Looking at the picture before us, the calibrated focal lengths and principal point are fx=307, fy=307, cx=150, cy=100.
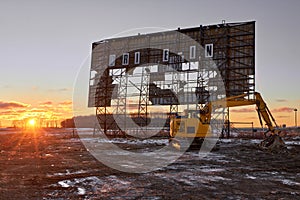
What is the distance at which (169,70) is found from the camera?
36719mm

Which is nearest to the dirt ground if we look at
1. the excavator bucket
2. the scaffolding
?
the excavator bucket

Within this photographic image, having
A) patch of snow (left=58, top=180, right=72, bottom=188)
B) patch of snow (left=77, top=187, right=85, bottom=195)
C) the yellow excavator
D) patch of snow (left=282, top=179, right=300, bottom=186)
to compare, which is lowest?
patch of snow (left=282, top=179, right=300, bottom=186)

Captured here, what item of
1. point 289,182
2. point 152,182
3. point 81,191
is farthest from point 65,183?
point 289,182

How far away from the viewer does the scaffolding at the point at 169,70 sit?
1320 inches

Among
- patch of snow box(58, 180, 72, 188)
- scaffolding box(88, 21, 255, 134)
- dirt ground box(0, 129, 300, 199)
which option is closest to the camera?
dirt ground box(0, 129, 300, 199)

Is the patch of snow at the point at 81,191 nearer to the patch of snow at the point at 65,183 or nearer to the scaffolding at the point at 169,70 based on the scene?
the patch of snow at the point at 65,183

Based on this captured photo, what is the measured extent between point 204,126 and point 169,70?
15991 millimetres

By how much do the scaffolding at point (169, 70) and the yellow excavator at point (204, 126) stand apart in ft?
37.3

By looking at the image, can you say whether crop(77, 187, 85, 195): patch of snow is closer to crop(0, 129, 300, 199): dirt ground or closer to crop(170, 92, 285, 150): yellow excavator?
crop(0, 129, 300, 199): dirt ground

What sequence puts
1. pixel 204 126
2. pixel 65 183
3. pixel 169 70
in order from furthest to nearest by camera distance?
pixel 169 70 < pixel 204 126 < pixel 65 183

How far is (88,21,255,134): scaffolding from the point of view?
33.5m

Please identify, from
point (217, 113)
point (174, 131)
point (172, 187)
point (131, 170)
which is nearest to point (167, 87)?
point (217, 113)

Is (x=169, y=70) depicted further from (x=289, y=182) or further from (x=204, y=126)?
(x=289, y=182)

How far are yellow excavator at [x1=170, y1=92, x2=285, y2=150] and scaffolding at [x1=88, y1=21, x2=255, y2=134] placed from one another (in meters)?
11.4
